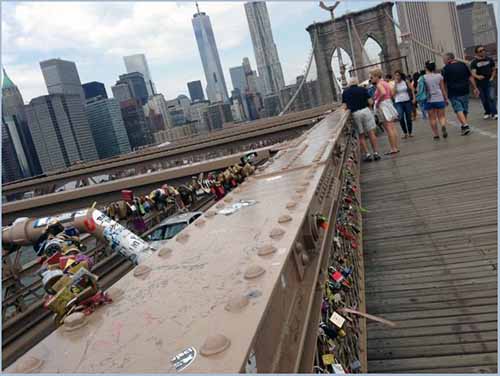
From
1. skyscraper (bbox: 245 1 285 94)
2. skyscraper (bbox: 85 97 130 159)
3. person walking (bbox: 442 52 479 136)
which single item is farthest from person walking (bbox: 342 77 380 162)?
skyscraper (bbox: 245 1 285 94)

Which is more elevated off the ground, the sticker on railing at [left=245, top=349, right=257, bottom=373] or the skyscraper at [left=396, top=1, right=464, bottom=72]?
the skyscraper at [left=396, top=1, right=464, bottom=72]

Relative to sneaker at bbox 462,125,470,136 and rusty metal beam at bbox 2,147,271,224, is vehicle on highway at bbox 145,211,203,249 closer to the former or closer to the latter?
rusty metal beam at bbox 2,147,271,224

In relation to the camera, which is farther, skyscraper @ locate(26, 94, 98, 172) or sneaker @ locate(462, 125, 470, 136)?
skyscraper @ locate(26, 94, 98, 172)

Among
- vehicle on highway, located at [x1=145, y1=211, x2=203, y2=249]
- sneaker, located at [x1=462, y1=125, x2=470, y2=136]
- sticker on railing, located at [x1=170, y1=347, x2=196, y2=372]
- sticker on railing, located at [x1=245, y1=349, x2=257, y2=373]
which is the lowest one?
vehicle on highway, located at [x1=145, y1=211, x2=203, y2=249]

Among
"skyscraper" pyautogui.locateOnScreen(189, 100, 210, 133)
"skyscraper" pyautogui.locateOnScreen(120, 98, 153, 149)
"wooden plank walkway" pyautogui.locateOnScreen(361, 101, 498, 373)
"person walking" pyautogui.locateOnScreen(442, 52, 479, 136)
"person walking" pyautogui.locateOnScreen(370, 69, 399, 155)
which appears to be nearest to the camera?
"wooden plank walkway" pyautogui.locateOnScreen(361, 101, 498, 373)

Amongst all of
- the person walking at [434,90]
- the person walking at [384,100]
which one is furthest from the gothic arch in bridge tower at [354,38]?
the person walking at [384,100]

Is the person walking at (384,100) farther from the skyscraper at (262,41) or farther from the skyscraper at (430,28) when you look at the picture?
the skyscraper at (262,41)

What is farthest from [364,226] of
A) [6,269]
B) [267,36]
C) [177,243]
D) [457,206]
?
[267,36]

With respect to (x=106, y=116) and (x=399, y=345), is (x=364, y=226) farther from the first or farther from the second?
(x=106, y=116)
